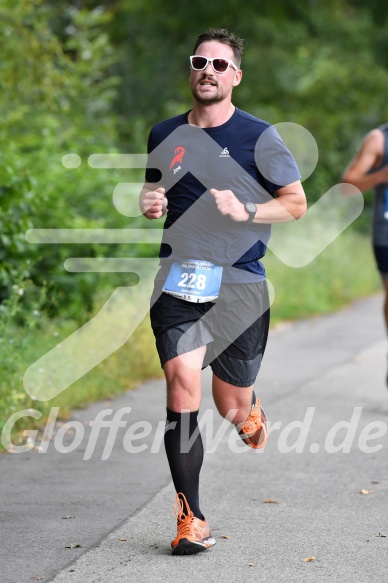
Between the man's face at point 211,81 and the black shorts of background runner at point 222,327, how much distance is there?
0.83 metres

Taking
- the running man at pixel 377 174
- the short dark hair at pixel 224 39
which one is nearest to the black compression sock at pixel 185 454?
the short dark hair at pixel 224 39

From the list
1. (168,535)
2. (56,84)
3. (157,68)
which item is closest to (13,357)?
(168,535)

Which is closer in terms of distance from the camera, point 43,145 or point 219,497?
point 219,497

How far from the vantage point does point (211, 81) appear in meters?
5.60

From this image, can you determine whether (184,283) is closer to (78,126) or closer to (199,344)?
(199,344)

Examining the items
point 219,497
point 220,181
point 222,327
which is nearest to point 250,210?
point 220,181

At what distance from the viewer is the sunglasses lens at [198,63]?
5598mm

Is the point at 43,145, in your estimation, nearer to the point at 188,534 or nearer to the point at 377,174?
the point at 377,174

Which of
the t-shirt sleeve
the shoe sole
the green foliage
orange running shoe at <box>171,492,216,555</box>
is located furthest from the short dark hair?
the green foliage

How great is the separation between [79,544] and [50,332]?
4.60 m

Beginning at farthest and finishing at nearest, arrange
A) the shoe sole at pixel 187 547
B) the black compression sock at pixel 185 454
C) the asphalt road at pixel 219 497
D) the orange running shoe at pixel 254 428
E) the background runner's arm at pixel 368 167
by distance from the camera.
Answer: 1. the background runner's arm at pixel 368 167
2. the orange running shoe at pixel 254 428
3. the black compression sock at pixel 185 454
4. the shoe sole at pixel 187 547
5. the asphalt road at pixel 219 497

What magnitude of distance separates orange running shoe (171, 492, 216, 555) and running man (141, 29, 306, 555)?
0.02m

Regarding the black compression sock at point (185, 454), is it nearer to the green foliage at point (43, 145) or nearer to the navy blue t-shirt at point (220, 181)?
the navy blue t-shirt at point (220, 181)

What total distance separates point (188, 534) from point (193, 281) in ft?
3.55
